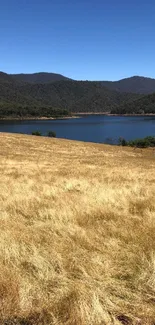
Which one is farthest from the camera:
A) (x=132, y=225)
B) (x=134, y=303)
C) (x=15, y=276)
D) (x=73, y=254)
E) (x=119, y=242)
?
(x=132, y=225)

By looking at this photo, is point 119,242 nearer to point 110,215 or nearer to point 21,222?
point 110,215

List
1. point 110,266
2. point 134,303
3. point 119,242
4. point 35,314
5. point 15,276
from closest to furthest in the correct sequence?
point 35,314 → point 134,303 → point 15,276 → point 110,266 → point 119,242

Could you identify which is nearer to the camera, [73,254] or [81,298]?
[81,298]

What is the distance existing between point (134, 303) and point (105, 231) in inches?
90.5

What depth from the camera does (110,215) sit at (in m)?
6.94

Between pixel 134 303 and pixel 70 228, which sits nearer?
pixel 134 303

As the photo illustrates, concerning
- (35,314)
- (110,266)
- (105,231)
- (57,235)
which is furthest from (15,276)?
(105,231)

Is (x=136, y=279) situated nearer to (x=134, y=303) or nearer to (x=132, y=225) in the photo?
(x=134, y=303)

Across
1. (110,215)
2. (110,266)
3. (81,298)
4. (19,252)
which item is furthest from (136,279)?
(110,215)

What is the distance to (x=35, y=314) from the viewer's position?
3.17 m

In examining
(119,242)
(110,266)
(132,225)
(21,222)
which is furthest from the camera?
(21,222)

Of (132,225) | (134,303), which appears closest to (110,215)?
(132,225)

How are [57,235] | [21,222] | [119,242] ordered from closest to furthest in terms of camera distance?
[119,242] < [57,235] < [21,222]

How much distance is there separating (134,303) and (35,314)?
40.2 inches
